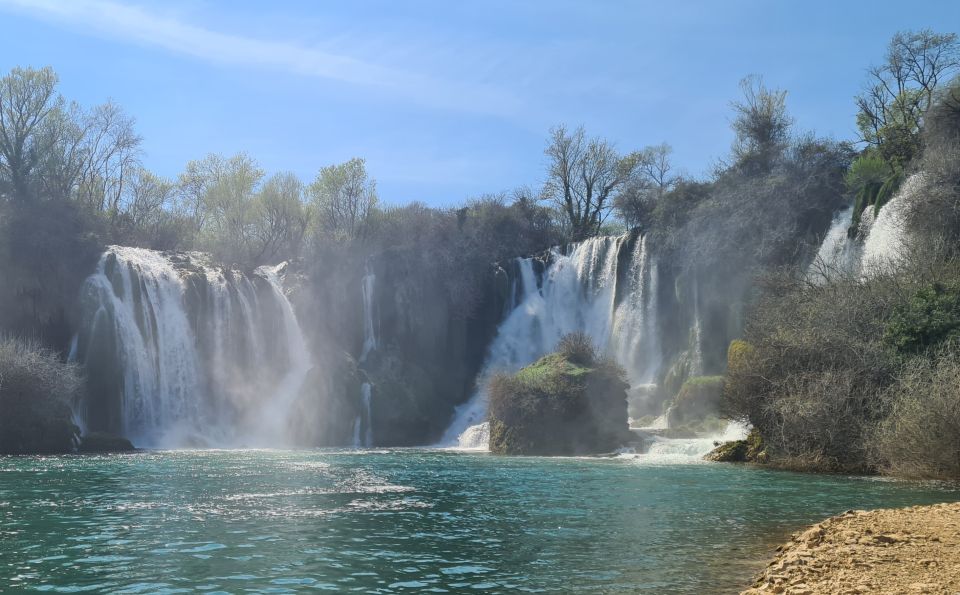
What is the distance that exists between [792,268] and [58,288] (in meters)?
34.9

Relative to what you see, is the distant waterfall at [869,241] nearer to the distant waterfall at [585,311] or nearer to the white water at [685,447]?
the white water at [685,447]

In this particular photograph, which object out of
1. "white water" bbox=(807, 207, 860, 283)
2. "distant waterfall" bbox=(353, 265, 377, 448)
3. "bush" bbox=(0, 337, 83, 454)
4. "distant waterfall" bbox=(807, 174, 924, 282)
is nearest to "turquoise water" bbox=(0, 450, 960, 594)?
"bush" bbox=(0, 337, 83, 454)

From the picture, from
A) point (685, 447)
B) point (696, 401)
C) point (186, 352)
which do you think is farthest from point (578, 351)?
point (186, 352)

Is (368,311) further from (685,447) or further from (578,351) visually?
(685,447)

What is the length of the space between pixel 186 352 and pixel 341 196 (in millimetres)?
26499

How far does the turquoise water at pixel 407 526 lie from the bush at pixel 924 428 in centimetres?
88

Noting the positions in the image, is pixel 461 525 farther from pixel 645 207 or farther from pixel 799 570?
pixel 645 207

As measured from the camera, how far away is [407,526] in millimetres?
16047

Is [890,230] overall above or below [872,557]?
above

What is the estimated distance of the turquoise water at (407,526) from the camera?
1144 centimetres

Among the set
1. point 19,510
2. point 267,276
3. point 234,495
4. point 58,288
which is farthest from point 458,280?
point 19,510

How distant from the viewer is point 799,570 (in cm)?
1075

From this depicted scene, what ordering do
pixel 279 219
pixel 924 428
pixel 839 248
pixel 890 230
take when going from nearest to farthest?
1. pixel 924 428
2. pixel 890 230
3. pixel 839 248
4. pixel 279 219

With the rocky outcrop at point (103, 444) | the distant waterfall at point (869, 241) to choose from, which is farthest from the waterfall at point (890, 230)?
the rocky outcrop at point (103, 444)
